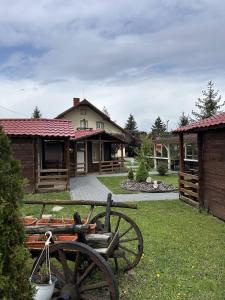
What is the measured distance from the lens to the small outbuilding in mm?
10992

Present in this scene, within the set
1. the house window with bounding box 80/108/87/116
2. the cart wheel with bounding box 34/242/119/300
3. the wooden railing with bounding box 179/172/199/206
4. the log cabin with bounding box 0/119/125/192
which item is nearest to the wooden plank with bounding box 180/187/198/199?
the wooden railing with bounding box 179/172/199/206

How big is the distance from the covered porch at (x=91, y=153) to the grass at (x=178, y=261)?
17.1m

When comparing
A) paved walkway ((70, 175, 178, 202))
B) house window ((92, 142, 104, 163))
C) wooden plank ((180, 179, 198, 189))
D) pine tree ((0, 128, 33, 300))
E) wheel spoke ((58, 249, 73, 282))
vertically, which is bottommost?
paved walkway ((70, 175, 178, 202))

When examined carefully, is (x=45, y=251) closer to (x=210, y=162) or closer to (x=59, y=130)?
(x=210, y=162)

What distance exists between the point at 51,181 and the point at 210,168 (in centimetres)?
913

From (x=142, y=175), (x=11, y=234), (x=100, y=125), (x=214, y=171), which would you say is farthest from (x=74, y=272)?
(x=100, y=125)

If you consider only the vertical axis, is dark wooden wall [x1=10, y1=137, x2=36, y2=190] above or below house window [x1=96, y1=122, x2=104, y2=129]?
below

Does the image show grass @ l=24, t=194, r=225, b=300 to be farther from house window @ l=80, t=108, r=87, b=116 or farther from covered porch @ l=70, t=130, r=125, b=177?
house window @ l=80, t=108, r=87, b=116

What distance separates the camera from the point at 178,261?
6.96 m

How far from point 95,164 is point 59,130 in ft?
37.8

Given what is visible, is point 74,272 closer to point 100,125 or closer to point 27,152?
point 27,152

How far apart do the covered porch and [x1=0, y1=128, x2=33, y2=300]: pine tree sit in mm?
24443

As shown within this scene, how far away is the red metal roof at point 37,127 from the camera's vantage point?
18094 millimetres

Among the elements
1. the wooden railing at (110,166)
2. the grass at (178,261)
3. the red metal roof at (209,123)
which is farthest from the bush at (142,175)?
the grass at (178,261)
